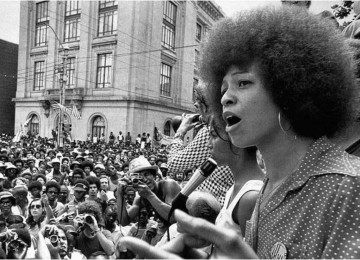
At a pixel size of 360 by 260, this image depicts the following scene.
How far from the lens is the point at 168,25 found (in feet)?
102

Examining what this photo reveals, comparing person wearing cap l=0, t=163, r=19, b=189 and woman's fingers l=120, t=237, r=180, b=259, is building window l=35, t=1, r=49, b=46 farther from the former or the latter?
woman's fingers l=120, t=237, r=180, b=259

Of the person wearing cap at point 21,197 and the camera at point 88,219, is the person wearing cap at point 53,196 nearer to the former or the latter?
the person wearing cap at point 21,197

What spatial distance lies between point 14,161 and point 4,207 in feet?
19.9

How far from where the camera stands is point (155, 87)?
1151 inches

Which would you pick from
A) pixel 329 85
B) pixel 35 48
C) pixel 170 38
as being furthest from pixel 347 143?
pixel 35 48

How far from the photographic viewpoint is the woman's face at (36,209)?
216 inches

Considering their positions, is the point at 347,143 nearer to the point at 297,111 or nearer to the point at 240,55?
the point at 297,111

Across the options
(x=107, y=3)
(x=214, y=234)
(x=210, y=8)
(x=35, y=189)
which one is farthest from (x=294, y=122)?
(x=210, y=8)

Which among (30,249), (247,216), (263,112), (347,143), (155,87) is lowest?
(30,249)

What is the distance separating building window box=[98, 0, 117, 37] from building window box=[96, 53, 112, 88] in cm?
185

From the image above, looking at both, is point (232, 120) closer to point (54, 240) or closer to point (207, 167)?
point (207, 167)

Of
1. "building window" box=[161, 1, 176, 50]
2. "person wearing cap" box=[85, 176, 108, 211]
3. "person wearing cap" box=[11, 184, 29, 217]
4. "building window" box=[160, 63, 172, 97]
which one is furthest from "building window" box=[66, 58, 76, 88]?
"person wearing cap" box=[11, 184, 29, 217]

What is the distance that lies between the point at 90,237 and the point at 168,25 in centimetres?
2837

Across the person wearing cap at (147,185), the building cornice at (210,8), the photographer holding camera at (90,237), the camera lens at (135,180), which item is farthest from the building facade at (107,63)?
the camera lens at (135,180)
